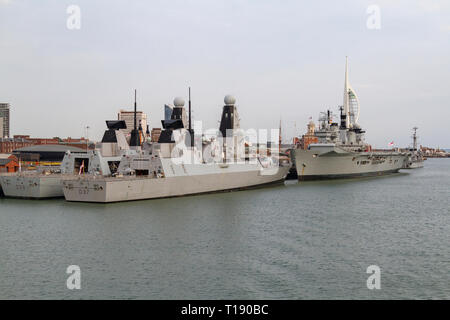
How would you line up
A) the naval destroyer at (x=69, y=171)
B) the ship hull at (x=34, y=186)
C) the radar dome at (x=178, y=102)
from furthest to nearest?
the radar dome at (x=178, y=102) → the naval destroyer at (x=69, y=171) → the ship hull at (x=34, y=186)

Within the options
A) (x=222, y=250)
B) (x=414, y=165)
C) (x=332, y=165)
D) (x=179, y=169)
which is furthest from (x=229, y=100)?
(x=414, y=165)

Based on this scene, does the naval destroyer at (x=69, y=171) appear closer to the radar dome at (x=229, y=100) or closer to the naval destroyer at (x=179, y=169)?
the naval destroyer at (x=179, y=169)

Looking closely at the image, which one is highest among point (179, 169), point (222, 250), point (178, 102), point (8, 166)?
point (178, 102)

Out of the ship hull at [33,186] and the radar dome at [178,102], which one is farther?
the radar dome at [178,102]

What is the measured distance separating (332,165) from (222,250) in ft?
116

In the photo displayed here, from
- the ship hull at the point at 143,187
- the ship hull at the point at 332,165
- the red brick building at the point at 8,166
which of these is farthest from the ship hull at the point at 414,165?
the red brick building at the point at 8,166

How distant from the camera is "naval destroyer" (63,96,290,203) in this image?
28.6 metres

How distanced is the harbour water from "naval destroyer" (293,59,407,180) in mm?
19436

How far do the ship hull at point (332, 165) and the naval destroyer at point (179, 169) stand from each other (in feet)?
22.8

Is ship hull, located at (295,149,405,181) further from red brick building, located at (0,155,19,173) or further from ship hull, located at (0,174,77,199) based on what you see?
red brick building, located at (0,155,19,173)

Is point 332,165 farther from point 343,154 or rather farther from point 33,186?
point 33,186

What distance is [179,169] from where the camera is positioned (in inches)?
1255

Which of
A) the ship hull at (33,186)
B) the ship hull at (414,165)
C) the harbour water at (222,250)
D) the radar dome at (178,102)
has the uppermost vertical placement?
the radar dome at (178,102)

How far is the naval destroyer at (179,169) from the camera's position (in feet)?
93.9
